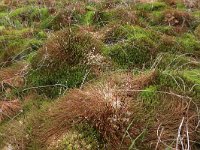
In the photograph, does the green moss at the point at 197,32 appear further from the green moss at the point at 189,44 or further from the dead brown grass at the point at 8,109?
the dead brown grass at the point at 8,109

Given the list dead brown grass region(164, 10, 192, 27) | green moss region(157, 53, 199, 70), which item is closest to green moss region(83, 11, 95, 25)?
dead brown grass region(164, 10, 192, 27)

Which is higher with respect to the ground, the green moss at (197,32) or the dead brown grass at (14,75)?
the green moss at (197,32)

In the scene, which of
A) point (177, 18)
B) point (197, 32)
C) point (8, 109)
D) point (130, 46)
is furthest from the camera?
point (177, 18)

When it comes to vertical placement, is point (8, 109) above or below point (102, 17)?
below

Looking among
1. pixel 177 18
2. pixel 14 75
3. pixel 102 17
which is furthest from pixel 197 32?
pixel 14 75

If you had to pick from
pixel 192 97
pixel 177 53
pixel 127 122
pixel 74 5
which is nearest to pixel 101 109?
pixel 127 122

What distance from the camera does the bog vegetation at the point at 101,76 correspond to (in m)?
3.52

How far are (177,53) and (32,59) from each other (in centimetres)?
204

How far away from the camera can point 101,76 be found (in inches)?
185

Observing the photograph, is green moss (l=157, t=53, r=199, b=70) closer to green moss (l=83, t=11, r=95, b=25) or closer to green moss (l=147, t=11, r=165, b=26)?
green moss (l=147, t=11, r=165, b=26)

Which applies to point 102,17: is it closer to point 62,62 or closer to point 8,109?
point 62,62

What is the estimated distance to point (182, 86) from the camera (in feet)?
13.7

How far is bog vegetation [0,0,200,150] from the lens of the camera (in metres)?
3.52

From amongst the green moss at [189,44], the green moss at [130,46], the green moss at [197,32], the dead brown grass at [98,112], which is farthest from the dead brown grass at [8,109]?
the green moss at [197,32]
